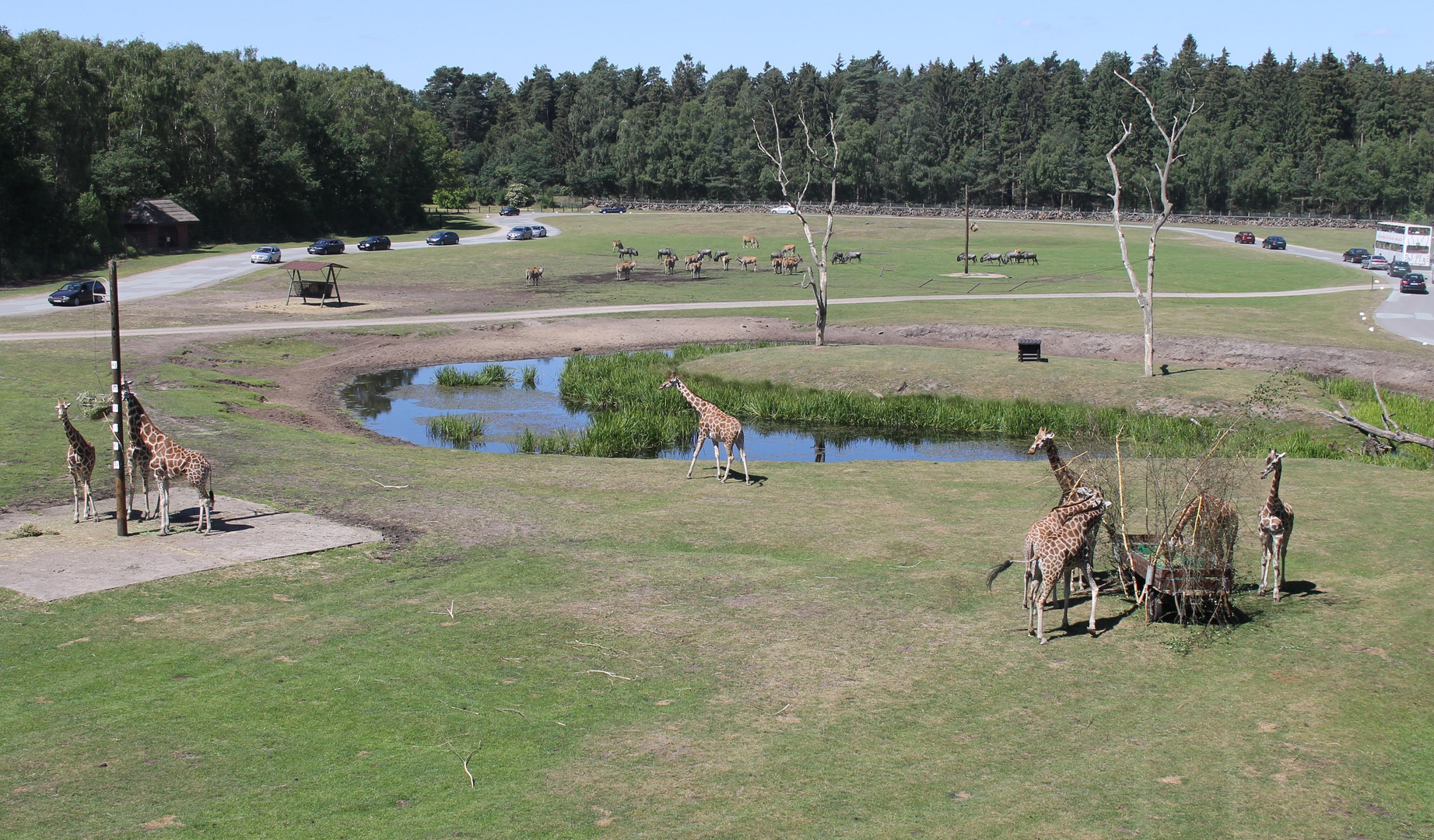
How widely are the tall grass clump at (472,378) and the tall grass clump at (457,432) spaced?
795cm

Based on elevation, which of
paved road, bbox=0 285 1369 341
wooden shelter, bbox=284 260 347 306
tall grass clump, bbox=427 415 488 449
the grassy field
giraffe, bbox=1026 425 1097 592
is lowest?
the grassy field

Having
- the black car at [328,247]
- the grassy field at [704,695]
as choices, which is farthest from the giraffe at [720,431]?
the black car at [328,247]

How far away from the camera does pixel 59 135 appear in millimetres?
87812

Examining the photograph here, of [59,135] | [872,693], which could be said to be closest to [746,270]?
[59,135]

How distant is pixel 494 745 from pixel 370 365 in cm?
3823

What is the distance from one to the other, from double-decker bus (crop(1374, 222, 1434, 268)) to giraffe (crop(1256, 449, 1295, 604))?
291 ft

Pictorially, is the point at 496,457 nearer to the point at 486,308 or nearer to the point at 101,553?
the point at 101,553

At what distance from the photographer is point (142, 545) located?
17.6 metres

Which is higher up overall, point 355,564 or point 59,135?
point 59,135

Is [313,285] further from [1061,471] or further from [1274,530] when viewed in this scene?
[1274,530]

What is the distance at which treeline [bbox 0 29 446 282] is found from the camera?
261 ft

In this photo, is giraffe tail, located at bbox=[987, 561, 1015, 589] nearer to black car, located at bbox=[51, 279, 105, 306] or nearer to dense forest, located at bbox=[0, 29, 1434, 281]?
black car, located at bbox=[51, 279, 105, 306]

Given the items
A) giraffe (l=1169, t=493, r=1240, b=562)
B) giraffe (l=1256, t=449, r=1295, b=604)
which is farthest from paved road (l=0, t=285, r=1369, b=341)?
giraffe (l=1256, t=449, r=1295, b=604)

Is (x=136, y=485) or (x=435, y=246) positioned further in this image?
(x=435, y=246)
